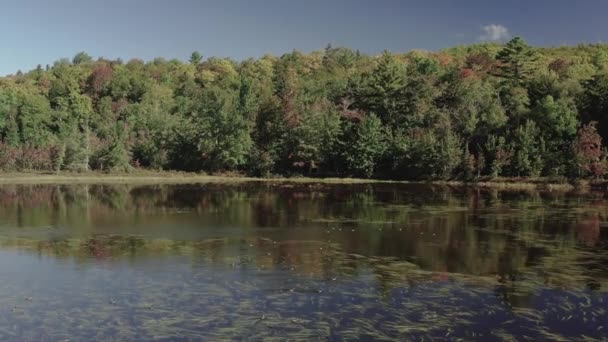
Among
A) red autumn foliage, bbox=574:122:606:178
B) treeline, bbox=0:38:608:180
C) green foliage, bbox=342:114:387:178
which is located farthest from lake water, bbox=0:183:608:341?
green foliage, bbox=342:114:387:178

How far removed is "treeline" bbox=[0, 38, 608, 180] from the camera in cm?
5388

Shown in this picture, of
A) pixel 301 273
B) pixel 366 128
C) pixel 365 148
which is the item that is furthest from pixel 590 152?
pixel 301 273

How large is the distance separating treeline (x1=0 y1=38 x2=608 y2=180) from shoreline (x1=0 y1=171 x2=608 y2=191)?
1.33 metres

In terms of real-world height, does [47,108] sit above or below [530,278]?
above

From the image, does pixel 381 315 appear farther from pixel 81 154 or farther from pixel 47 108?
pixel 47 108

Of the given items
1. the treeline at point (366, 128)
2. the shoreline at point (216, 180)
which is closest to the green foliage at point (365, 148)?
the treeline at point (366, 128)

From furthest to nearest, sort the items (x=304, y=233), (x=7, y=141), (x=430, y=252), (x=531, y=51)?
(x=531, y=51), (x=7, y=141), (x=304, y=233), (x=430, y=252)

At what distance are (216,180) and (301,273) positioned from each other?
138ft

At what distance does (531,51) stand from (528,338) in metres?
68.4

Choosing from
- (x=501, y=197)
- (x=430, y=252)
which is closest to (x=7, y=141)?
(x=501, y=197)

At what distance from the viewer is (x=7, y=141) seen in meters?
64.9

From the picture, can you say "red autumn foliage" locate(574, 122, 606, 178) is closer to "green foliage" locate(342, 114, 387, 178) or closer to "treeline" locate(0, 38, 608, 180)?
"treeline" locate(0, 38, 608, 180)

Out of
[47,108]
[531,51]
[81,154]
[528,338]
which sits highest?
[531,51]

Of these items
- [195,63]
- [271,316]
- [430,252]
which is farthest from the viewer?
[195,63]
